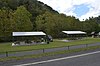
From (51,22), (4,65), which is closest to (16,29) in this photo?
(51,22)

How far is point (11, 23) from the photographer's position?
64.5 meters

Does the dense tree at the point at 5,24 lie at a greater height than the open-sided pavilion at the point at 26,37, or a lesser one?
greater

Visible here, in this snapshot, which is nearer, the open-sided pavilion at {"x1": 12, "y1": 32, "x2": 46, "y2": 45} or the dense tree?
the open-sided pavilion at {"x1": 12, "y1": 32, "x2": 46, "y2": 45}

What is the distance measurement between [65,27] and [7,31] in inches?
1203

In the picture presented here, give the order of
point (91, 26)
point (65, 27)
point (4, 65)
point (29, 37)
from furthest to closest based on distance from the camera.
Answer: point (91, 26), point (65, 27), point (29, 37), point (4, 65)

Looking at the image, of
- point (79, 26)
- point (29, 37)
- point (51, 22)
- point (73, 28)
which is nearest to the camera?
point (29, 37)

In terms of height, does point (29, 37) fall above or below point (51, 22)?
below

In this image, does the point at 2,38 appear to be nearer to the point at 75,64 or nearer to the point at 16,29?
the point at 16,29

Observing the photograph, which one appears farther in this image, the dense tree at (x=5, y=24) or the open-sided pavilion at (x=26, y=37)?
the dense tree at (x=5, y=24)

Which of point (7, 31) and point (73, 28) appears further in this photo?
point (73, 28)

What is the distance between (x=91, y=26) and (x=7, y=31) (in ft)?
203

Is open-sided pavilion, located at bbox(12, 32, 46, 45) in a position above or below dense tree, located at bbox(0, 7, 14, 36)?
below

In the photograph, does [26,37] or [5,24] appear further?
[5,24]

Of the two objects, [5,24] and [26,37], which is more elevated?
[5,24]
